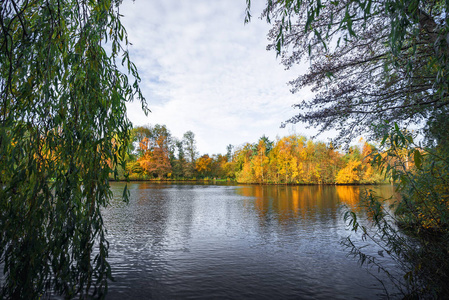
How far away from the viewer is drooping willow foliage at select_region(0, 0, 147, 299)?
7.47ft

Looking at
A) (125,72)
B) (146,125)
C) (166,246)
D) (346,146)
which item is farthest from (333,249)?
(146,125)

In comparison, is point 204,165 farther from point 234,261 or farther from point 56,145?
point 56,145

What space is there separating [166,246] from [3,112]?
513 centimetres

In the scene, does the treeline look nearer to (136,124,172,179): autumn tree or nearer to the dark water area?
(136,124,172,179): autumn tree

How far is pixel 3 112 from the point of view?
2.52 metres

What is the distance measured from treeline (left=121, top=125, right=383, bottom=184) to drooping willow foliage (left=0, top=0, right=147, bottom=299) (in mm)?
30880

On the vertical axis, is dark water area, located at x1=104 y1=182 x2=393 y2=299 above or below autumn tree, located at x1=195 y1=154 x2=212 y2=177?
below

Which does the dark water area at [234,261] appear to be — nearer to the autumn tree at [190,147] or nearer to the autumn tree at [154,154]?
the autumn tree at [154,154]

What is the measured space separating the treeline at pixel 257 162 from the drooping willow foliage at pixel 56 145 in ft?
101

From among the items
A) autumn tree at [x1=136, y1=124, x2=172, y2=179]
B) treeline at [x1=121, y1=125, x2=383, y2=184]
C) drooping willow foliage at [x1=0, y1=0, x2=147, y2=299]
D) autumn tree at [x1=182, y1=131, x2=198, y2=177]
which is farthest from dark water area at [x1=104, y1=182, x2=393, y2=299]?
autumn tree at [x1=182, y1=131, x2=198, y2=177]

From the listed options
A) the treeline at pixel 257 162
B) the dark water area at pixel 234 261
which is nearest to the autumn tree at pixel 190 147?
the treeline at pixel 257 162

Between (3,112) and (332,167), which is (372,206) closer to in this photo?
(3,112)

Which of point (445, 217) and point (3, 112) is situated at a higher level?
point (3, 112)

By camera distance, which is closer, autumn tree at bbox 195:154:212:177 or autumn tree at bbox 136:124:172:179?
autumn tree at bbox 136:124:172:179
